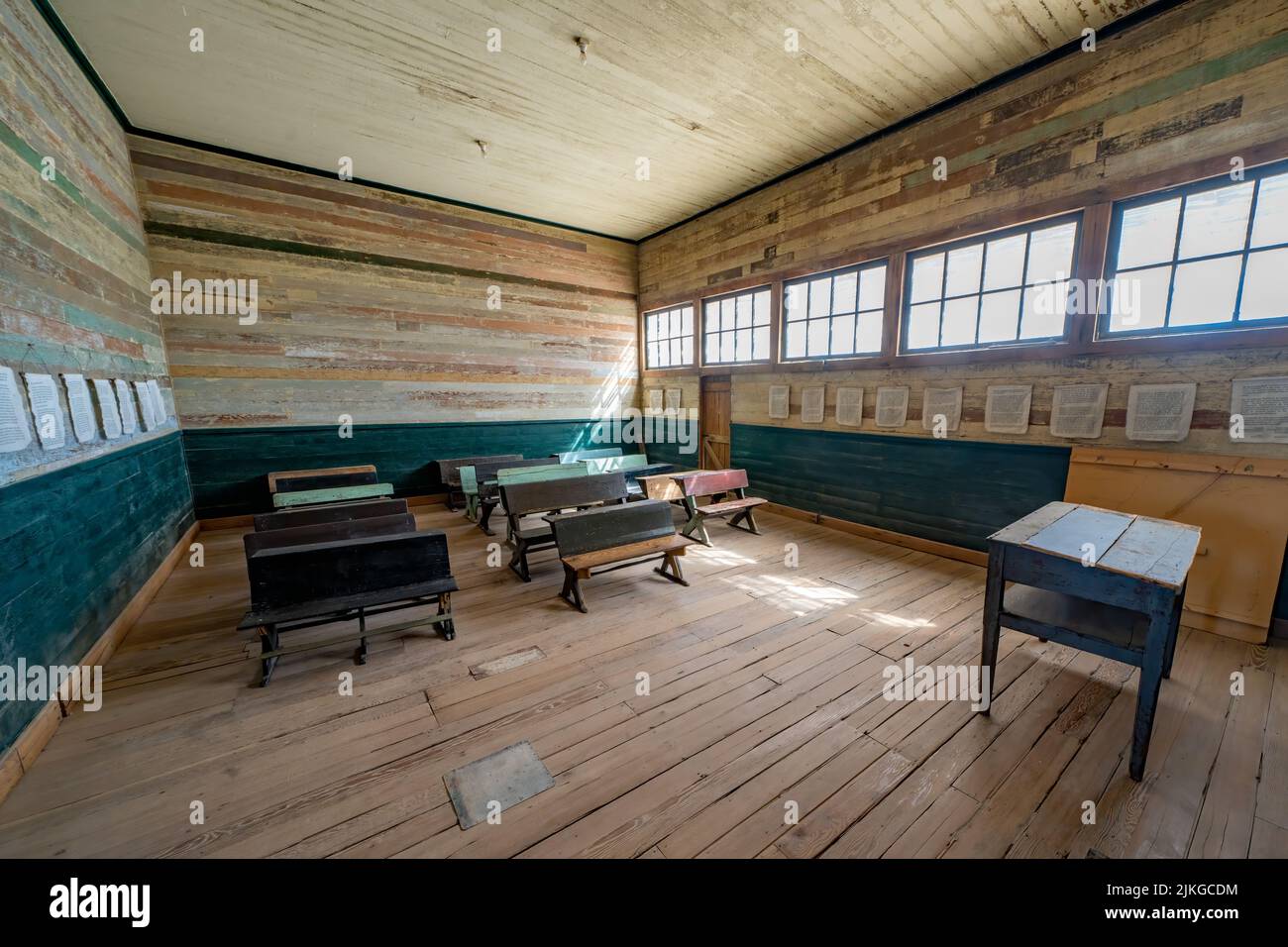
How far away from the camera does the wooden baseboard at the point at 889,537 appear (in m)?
4.24

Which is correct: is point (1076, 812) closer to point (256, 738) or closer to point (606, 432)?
point (256, 738)

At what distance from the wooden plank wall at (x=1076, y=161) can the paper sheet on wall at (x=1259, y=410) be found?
0.05 meters

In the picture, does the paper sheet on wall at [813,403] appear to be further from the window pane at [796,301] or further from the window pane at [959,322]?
the window pane at [959,322]

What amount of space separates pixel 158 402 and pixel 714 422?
631 cm

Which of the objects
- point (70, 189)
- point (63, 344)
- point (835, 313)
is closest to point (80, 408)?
point (63, 344)

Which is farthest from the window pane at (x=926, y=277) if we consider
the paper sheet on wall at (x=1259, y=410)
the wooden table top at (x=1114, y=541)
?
the wooden table top at (x=1114, y=541)

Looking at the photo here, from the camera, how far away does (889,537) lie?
15.8 feet

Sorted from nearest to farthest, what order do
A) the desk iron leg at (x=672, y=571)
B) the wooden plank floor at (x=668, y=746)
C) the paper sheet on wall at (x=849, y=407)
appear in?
1. the wooden plank floor at (x=668, y=746)
2. the desk iron leg at (x=672, y=571)
3. the paper sheet on wall at (x=849, y=407)

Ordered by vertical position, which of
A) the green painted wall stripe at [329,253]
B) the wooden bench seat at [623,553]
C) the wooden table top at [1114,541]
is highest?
the green painted wall stripe at [329,253]

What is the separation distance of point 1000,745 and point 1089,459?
8.60ft

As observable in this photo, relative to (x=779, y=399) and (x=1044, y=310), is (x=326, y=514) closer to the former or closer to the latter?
(x=779, y=399)

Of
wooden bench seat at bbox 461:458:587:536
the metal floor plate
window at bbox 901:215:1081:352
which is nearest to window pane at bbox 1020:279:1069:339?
window at bbox 901:215:1081:352

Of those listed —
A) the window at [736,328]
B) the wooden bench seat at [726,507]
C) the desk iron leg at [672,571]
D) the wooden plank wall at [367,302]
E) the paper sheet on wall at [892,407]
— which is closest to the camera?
the desk iron leg at [672,571]

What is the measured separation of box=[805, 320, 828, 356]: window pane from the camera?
5344 millimetres
